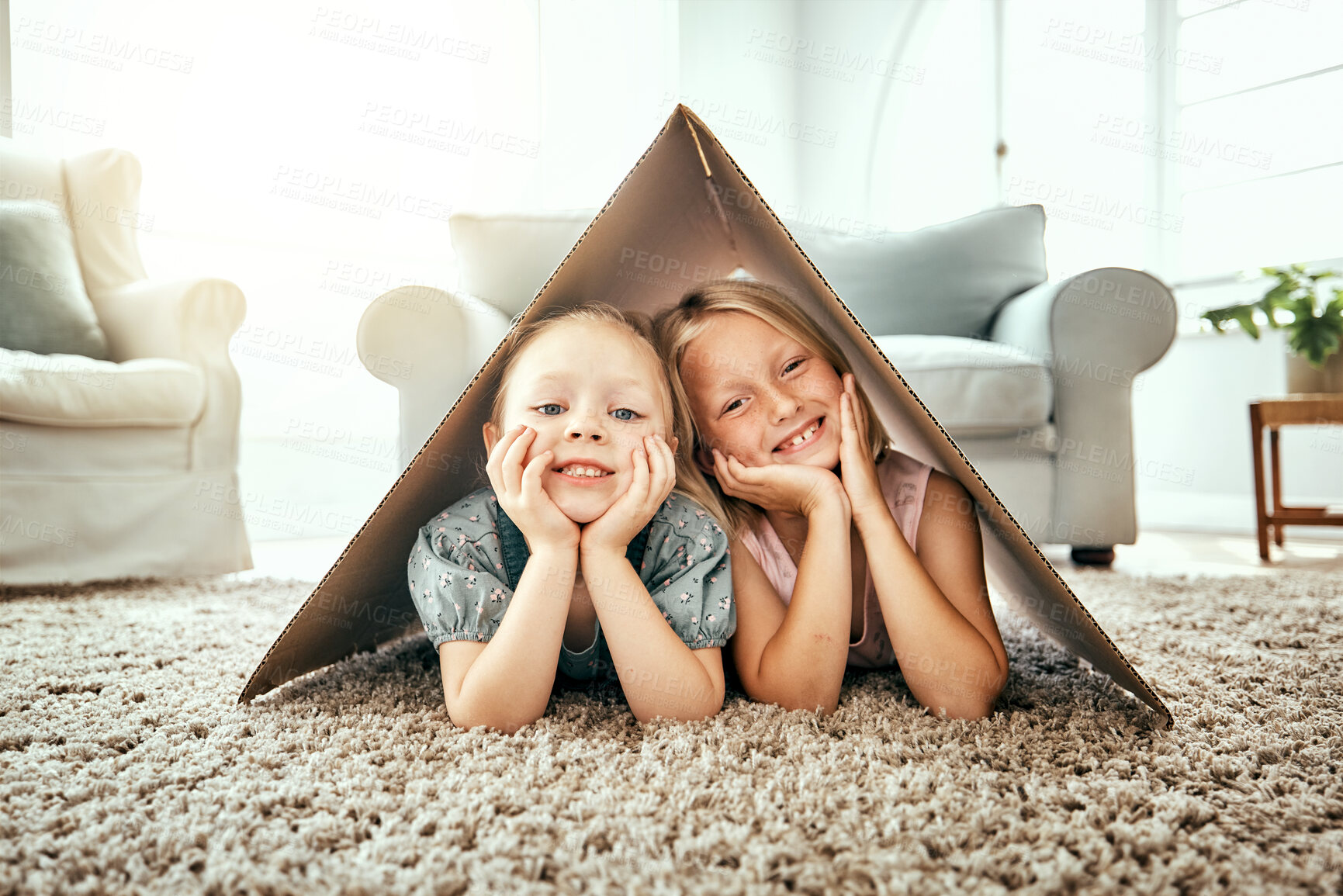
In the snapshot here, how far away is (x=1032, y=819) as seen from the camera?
52 centimetres

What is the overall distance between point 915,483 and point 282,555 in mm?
2080

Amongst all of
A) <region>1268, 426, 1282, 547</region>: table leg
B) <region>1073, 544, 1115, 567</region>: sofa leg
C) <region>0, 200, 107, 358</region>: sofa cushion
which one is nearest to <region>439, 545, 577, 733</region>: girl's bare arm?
<region>1073, 544, 1115, 567</region>: sofa leg

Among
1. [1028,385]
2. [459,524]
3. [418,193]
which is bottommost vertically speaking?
[459,524]

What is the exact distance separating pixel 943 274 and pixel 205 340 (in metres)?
1.83

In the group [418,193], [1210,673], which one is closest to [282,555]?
[418,193]

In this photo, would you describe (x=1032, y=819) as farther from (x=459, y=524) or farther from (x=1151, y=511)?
(x=1151, y=511)

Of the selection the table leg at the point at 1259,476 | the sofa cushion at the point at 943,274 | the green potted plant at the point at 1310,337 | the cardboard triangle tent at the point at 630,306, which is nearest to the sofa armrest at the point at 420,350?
the cardboard triangle tent at the point at 630,306

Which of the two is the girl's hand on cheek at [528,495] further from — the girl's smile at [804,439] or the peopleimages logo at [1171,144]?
the peopleimages logo at [1171,144]

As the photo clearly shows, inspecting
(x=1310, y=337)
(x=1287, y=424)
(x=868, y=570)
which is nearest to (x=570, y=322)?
(x=868, y=570)

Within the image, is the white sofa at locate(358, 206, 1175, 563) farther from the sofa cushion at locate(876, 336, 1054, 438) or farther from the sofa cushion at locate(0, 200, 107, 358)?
the sofa cushion at locate(0, 200, 107, 358)

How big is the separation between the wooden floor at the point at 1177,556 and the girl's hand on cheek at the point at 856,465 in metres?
1.28

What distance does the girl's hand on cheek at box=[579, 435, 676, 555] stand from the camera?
72cm

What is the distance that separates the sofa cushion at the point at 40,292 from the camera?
177 centimetres

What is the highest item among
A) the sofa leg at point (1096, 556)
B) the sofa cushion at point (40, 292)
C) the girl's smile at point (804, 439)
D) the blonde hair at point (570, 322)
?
the sofa cushion at point (40, 292)
